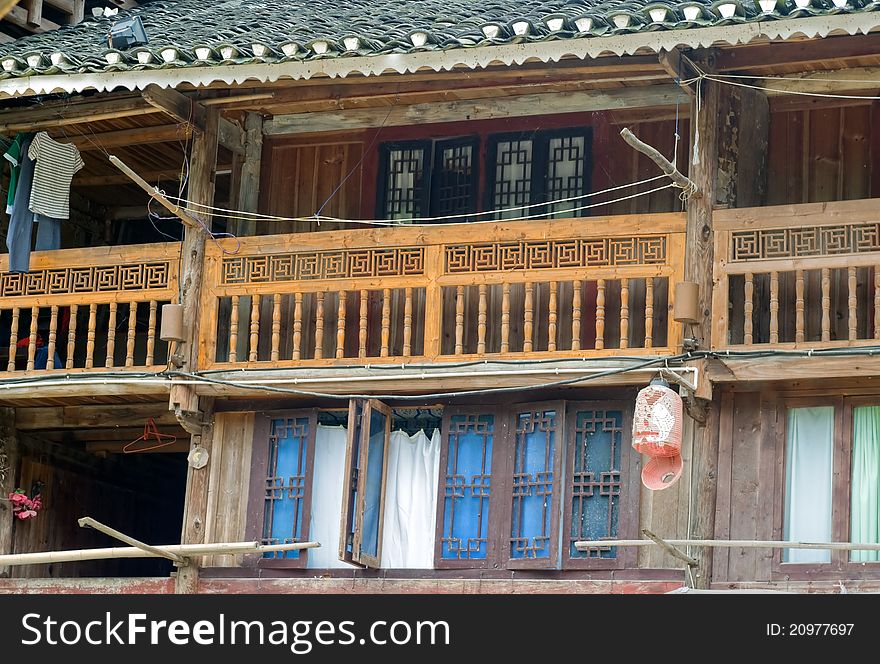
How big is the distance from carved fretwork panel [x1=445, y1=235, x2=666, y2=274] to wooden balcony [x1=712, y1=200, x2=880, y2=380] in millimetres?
599

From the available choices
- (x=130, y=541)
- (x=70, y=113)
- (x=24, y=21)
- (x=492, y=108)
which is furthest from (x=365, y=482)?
(x=24, y=21)

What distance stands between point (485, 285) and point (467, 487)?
171 cm

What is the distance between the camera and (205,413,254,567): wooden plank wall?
1683 cm

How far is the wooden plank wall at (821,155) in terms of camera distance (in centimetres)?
1656

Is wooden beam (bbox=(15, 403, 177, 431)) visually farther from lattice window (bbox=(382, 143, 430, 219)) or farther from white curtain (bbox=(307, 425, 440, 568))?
lattice window (bbox=(382, 143, 430, 219))

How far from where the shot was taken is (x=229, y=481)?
17.0 m

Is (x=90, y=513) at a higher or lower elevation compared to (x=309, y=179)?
lower

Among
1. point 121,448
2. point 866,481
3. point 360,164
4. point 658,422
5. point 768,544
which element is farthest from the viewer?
point 121,448

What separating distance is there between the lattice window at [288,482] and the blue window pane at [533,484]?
186 centimetres

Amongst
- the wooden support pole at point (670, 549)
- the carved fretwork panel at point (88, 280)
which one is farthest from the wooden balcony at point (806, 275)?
the carved fretwork panel at point (88, 280)

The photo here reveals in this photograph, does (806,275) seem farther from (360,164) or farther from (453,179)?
(360,164)

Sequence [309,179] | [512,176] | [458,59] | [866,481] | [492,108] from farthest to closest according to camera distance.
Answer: [309,179] < [512,176] < [492,108] < [866,481] < [458,59]
